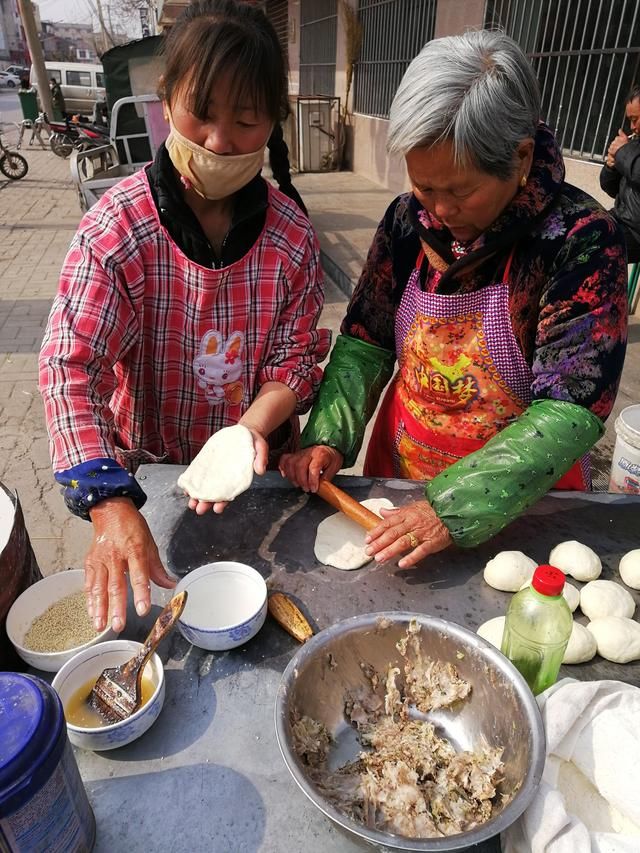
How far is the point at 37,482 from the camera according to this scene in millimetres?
3592

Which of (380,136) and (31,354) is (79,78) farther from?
(31,354)

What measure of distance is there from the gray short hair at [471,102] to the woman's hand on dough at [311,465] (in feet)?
2.74

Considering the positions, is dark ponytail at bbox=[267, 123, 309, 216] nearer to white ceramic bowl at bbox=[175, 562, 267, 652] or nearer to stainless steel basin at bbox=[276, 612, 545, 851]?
white ceramic bowl at bbox=[175, 562, 267, 652]

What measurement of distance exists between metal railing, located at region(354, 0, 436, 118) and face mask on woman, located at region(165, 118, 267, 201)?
25.0 ft

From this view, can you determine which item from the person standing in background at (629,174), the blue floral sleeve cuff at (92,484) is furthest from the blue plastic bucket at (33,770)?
the person standing in background at (629,174)

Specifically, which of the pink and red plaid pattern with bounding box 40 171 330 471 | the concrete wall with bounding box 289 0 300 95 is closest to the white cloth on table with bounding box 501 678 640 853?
the pink and red plaid pattern with bounding box 40 171 330 471

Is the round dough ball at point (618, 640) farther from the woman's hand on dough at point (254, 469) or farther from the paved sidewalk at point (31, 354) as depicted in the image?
the paved sidewalk at point (31, 354)

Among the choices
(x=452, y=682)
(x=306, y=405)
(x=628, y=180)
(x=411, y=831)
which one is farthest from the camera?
(x=628, y=180)

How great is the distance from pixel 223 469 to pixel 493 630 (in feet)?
2.49

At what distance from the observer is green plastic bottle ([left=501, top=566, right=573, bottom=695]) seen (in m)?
0.99

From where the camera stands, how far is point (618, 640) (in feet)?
A: 4.04

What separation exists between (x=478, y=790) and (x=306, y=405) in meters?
1.18

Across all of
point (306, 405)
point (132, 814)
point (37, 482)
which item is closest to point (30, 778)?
point (132, 814)

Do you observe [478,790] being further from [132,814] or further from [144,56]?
[144,56]
